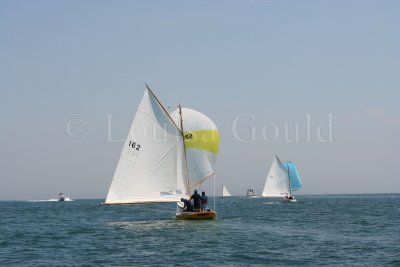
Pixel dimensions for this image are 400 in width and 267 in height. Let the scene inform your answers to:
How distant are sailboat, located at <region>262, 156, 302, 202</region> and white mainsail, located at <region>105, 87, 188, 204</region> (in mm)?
86465

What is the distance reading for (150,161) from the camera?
5075 centimetres

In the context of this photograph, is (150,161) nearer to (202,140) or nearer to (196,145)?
(196,145)

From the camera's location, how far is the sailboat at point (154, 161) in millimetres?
50250

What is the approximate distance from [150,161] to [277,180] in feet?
298

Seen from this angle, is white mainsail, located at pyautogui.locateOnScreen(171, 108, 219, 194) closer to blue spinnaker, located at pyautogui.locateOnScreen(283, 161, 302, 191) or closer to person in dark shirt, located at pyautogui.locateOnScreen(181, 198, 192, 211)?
person in dark shirt, located at pyautogui.locateOnScreen(181, 198, 192, 211)

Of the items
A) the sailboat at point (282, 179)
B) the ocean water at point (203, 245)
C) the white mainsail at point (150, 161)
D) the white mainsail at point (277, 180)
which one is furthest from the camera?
the white mainsail at point (277, 180)

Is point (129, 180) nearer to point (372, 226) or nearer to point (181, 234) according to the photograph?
point (181, 234)

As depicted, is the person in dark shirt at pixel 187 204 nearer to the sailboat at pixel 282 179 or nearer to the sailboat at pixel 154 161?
the sailboat at pixel 154 161

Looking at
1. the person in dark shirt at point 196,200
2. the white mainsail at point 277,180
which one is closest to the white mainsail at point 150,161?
the person in dark shirt at point 196,200

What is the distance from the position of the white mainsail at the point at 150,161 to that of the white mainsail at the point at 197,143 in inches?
34.1

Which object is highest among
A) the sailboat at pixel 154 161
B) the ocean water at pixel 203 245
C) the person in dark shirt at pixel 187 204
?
the sailboat at pixel 154 161

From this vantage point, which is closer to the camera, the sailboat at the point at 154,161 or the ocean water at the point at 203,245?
the ocean water at the point at 203,245

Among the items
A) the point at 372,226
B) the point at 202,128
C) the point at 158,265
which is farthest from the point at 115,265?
the point at 372,226

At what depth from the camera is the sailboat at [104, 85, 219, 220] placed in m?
50.2
